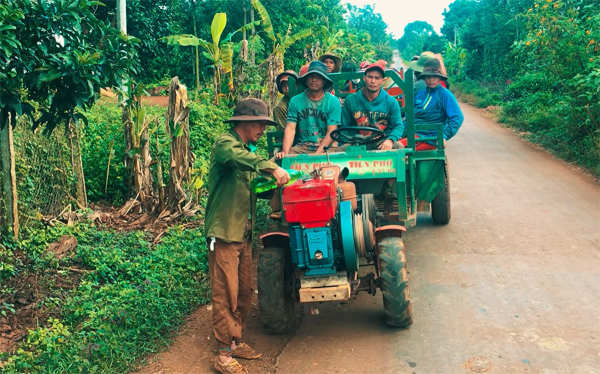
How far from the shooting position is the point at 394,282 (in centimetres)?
518

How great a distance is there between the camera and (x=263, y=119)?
4840 millimetres

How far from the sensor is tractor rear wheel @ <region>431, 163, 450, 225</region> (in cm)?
836

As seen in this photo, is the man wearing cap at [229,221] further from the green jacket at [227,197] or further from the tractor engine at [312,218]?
the tractor engine at [312,218]

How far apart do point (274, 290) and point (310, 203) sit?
0.92 metres

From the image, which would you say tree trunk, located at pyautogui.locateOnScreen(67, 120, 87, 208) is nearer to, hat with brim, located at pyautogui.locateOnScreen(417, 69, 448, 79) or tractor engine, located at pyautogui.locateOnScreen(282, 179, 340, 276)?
tractor engine, located at pyautogui.locateOnScreen(282, 179, 340, 276)

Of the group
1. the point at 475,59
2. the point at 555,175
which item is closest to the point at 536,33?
the point at 555,175

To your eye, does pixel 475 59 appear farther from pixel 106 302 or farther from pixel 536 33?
pixel 106 302

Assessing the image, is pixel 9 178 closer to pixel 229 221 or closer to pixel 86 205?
pixel 86 205

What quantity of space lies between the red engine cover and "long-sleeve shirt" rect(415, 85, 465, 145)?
380 centimetres

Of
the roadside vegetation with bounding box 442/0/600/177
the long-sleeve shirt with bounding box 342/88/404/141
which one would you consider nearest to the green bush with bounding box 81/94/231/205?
the long-sleeve shirt with bounding box 342/88/404/141

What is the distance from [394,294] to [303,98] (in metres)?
2.89

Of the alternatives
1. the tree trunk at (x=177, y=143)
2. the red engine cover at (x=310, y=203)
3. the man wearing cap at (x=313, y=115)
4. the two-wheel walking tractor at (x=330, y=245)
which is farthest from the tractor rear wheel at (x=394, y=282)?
the tree trunk at (x=177, y=143)

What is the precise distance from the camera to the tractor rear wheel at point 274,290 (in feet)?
17.1

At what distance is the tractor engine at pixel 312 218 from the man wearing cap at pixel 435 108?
12.2 ft
